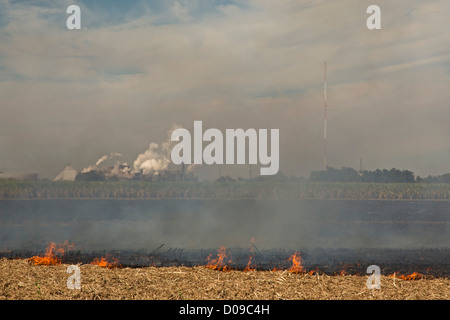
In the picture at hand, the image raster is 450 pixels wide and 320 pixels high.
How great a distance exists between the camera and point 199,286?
12.2 metres

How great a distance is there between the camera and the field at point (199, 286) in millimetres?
11461

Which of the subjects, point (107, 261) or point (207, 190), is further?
point (207, 190)

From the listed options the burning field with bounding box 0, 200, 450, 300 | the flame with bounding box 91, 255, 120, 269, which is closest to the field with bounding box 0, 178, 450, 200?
the burning field with bounding box 0, 200, 450, 300

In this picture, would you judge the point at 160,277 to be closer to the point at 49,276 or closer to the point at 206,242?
the point at 49,276

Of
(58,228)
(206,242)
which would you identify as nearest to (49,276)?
(206,242)

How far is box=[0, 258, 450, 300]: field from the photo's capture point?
37.6 ft

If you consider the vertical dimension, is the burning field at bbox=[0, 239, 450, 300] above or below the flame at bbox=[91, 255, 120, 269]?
above

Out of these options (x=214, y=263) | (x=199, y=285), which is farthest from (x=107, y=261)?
(x=199, y=285)

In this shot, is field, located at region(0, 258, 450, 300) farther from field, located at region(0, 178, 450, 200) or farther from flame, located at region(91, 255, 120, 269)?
field, located at region(0, 178, 450, 200)

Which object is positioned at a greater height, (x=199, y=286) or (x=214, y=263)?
(x=199, y=286)

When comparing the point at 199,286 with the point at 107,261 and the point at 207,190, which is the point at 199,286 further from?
the point at 207,190

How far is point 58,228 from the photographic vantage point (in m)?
38.6

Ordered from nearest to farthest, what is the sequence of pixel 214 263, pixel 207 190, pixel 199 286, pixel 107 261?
pixel 199 286
pixel 214 263
pixel 107 261
pixel 207 190

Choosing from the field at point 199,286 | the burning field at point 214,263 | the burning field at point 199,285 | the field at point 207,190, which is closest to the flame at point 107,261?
the burning field at point 214,263
